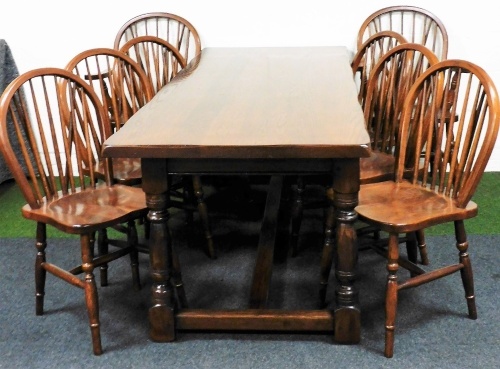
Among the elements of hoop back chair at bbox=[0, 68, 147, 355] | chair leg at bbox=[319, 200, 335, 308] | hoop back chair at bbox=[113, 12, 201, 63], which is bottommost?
chair leg at bbox=[319, 200, 335, 308]

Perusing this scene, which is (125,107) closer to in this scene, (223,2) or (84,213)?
(84,213)

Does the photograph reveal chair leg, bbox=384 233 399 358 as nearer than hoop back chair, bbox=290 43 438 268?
Yes

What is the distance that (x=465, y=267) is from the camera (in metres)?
2.31

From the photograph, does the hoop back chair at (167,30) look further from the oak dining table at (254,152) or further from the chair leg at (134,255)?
the chair leg at (134,255)

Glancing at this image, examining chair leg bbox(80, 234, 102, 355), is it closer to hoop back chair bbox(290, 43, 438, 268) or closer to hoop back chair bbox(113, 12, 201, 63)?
hoop back chair bbox(290, 43, 438, 268)

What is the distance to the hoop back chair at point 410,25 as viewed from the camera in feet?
11.9

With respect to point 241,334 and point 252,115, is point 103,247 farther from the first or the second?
point 252,115

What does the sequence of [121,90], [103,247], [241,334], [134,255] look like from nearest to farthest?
[241,334] < [134,255] < [103,247] < [121,90]

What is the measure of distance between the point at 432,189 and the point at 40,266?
1.43 metres

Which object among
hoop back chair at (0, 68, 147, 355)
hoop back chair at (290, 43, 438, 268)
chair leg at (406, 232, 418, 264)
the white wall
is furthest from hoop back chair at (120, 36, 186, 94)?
chair leg at (406, 232, 418, 264)

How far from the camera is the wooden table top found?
1.92 m

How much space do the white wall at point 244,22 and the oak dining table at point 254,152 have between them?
1076 millimetres

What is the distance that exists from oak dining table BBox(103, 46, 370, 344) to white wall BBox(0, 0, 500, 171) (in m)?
1.08

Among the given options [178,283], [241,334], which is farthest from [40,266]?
[241,334]
